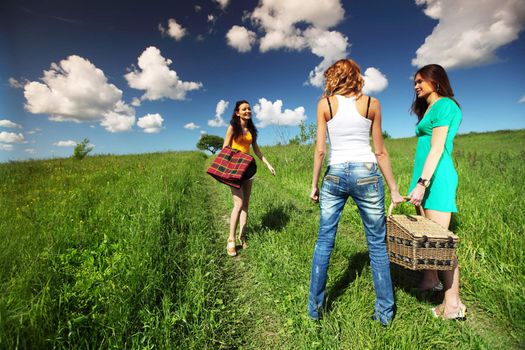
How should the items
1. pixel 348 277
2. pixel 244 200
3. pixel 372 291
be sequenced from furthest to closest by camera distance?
pixel 244 200
pixel 348 277
pixel 372 291

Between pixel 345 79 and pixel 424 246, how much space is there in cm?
148

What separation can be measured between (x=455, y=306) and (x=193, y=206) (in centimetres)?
508

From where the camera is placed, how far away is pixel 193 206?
5.94 m

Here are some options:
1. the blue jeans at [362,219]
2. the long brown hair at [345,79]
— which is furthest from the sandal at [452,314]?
the long brown hair at [345,79]

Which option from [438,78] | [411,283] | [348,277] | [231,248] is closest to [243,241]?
[231,248]

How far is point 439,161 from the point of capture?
230 centimetres

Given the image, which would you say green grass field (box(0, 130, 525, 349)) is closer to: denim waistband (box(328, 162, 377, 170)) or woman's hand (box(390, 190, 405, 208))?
woman's hand (box(390, 190, 405, 208))

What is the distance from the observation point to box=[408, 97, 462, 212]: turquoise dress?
85.7 inches

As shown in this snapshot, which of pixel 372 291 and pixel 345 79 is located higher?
pixel 345 79

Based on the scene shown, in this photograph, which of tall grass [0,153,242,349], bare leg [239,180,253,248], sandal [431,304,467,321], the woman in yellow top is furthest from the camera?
bare leg [239,180,253,248]

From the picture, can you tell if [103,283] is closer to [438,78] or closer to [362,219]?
[362,219]

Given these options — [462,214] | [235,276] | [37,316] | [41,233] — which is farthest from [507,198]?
[41,233]

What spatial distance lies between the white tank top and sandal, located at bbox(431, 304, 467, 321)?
1654 millimetres

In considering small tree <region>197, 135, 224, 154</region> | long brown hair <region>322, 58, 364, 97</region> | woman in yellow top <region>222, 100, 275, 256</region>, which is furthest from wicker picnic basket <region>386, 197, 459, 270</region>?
small tree <region>197, 135, 224, 154</region>
